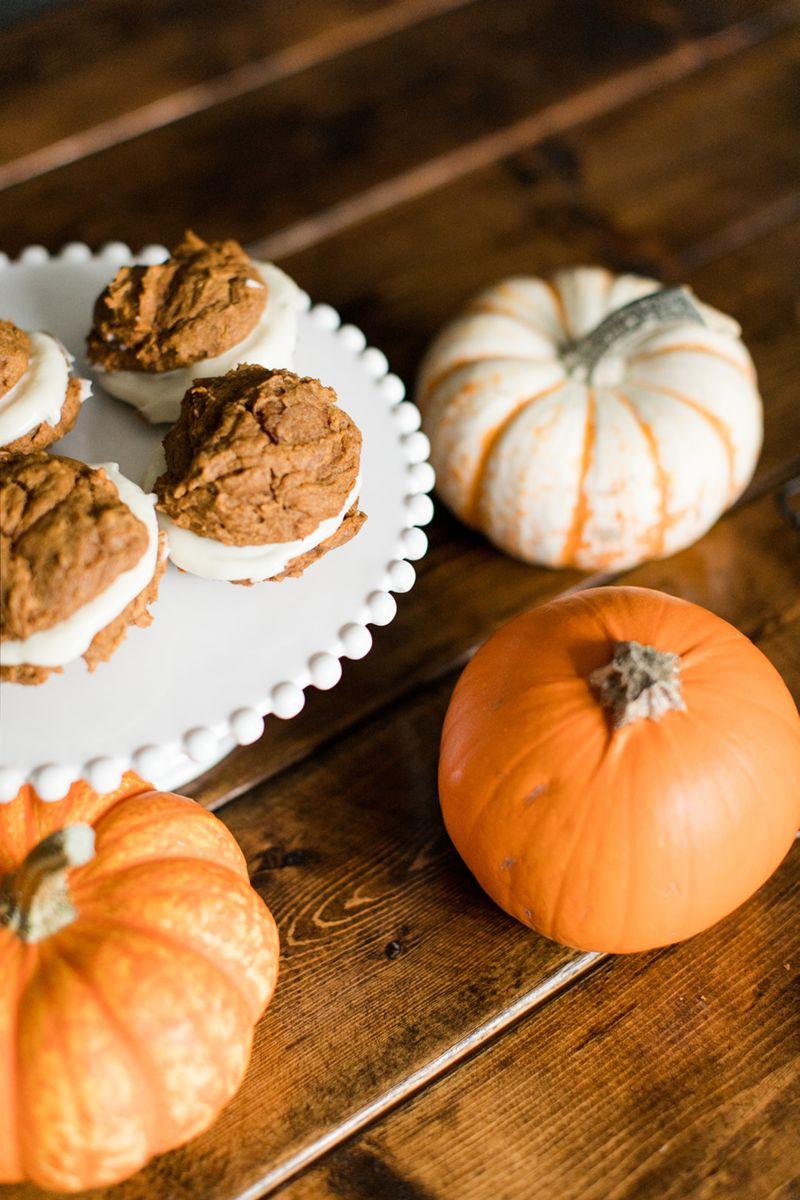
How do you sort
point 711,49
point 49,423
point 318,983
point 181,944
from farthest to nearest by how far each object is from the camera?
1. point 711,49
2. point 318,983
3. point 49,423
4. point 181,944

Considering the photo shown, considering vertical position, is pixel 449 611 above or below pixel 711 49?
below

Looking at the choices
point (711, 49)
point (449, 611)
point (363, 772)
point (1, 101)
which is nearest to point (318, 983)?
point (363, 772)

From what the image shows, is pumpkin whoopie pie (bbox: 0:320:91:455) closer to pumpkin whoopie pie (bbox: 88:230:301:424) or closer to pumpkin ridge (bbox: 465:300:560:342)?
pumpkin whoopie pie (bbox: 88:230:301:424)

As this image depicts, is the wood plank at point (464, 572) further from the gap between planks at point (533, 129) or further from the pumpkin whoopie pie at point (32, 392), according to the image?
the pumpkin whoopie pie at point (32, 392)

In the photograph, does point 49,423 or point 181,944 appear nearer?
point 181,944

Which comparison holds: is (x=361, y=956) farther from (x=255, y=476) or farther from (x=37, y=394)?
(x=37, y=394)

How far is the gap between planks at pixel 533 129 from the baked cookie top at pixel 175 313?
0.67 meters

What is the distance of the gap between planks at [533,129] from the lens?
1.79 metres

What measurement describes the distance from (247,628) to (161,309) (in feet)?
1.07

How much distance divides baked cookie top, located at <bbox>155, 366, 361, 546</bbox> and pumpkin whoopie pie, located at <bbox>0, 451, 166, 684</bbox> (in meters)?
0.05

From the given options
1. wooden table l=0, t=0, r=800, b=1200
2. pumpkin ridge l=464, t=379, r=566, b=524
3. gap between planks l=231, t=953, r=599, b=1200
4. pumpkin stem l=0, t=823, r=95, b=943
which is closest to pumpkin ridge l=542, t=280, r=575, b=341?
pumpkin ridge l=464, t=379, r=566, b=524

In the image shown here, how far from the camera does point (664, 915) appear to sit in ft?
3.48

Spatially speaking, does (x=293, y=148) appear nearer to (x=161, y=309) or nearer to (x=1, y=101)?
(x=1, y=101)

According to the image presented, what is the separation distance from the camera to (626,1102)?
1.09 meters
